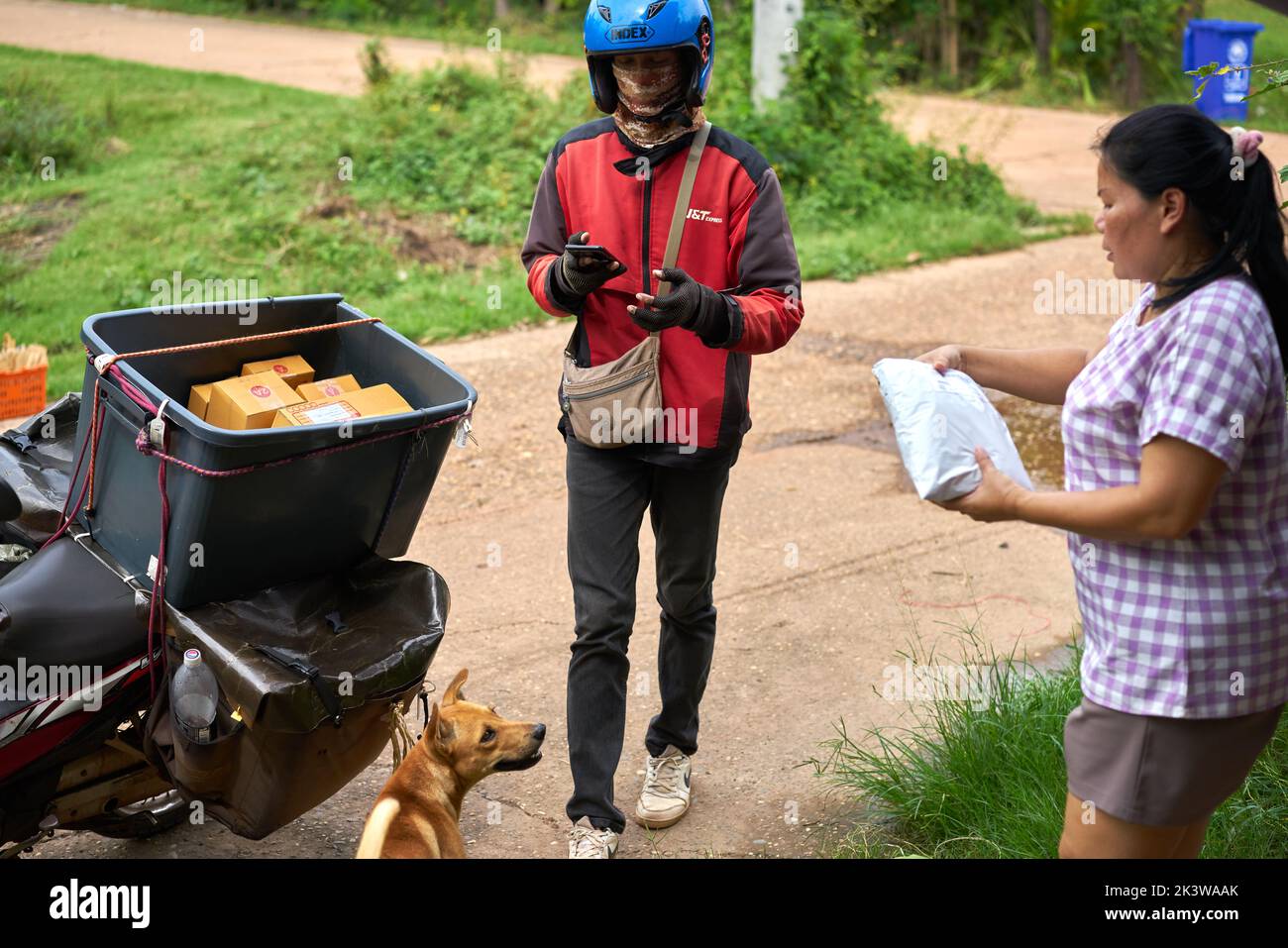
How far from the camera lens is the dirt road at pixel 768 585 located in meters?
3.94

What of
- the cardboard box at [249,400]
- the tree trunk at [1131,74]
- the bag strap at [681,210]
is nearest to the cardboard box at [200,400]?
the cardboard box at [249,400]

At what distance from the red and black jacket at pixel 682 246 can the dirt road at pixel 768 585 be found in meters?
1.20

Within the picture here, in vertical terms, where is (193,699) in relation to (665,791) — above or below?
above

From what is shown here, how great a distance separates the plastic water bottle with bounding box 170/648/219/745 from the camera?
2.87 metres

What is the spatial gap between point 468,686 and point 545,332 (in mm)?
4122

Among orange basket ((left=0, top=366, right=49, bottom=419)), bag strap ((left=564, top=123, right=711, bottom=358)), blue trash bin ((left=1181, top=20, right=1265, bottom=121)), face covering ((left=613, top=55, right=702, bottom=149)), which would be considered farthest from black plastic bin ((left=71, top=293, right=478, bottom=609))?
blue trash bin ((left=1181, top=20, right=1265, bottom=121))

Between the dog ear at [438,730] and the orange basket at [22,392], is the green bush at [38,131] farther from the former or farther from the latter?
the dog ear at [438,730]

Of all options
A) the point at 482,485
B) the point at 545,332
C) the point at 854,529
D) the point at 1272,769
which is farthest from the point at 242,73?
the point at 1272,769

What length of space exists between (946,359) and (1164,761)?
2.86 feet

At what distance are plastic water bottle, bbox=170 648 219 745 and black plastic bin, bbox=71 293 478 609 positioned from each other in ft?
0.58

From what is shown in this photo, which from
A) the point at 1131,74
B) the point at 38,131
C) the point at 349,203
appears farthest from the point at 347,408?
the point at 1131,74

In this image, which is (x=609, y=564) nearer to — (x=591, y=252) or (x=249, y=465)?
(x=591, y=252)

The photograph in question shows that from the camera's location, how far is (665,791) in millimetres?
3928
